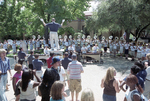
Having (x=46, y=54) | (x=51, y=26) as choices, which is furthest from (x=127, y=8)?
(x=46, y=54)

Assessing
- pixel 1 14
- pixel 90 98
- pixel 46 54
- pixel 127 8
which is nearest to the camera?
pixel 90 98

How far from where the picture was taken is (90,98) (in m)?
2.48

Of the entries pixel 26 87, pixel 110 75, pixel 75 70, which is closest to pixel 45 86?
pixel 26 87

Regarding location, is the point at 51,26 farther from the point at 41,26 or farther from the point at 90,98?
the point at 41,26

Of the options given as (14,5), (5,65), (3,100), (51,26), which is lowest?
(3,100)

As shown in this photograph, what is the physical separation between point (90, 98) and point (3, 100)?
2.67 meters

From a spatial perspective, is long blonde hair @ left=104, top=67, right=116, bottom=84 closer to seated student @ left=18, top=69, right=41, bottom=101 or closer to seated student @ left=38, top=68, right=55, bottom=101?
seated student @ left=38, top=68, right=55, bottom=101

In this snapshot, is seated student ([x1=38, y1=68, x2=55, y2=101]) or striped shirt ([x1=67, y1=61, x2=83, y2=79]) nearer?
seated student ([x1=38, y1=68, x2=55, y2=101])

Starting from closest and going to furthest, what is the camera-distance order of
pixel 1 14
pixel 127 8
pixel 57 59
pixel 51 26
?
pixel 57 59 → pixel 51 26 → pixel 127 8 → pixel 1 14

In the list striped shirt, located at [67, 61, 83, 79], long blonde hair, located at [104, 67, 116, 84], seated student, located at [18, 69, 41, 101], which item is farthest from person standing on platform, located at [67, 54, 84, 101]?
seated student, located at [18, 69, 41, 101]

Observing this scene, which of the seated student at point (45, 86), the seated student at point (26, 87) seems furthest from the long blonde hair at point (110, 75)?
the seated student at point (26, 87)

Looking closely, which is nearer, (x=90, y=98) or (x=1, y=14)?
(x=90, y=98)

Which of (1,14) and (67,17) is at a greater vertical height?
(1,14)

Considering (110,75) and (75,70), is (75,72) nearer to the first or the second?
(75,70)
